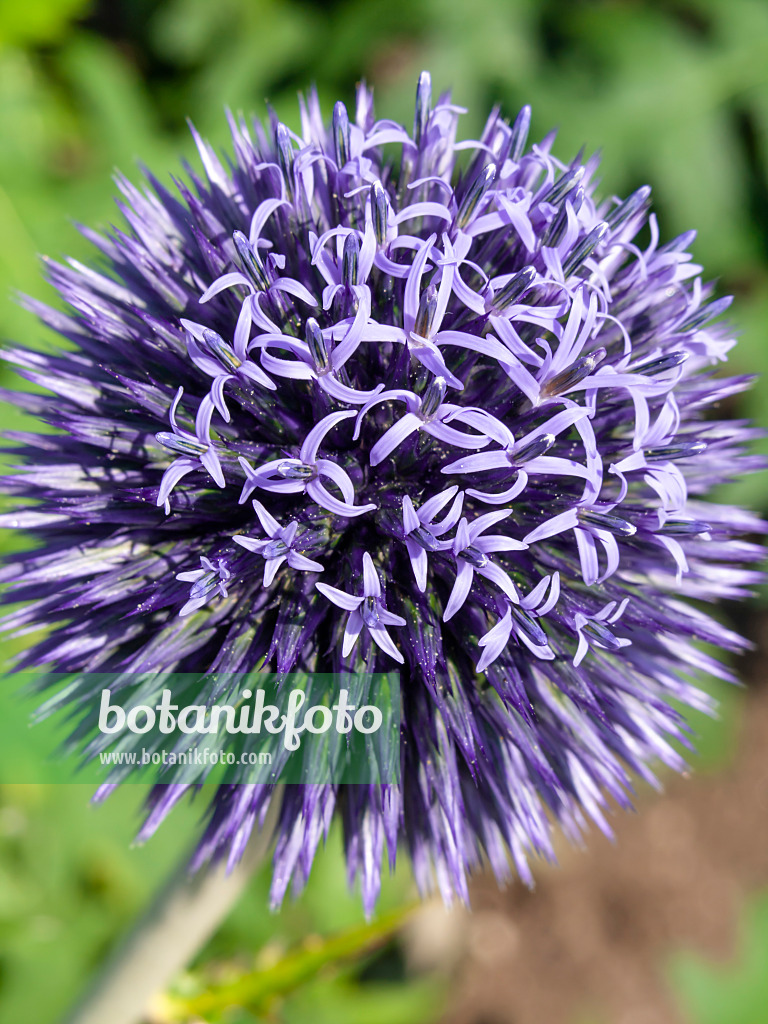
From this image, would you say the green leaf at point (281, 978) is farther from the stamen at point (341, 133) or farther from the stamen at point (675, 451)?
the stamen at point (341, 133)

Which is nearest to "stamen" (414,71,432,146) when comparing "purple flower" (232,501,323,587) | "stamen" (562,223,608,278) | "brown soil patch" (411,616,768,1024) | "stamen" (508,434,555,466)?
"stamen" (562,223,608,278)

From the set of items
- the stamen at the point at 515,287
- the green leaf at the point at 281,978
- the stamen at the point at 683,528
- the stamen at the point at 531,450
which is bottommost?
the green leaf at the point at 281,978

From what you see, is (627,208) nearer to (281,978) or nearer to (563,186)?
(563,186)

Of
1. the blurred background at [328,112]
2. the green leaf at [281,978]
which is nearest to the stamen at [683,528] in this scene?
the green leaf at [281,978]

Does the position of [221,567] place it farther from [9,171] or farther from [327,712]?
[9,171]

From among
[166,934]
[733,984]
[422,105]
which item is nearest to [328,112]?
[422,105]

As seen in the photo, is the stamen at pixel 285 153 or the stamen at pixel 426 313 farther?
the stamen at pixel 285 153

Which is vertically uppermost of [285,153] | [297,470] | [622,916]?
[285,153]
